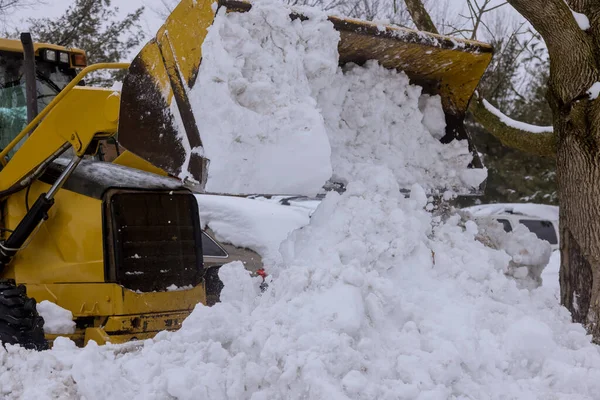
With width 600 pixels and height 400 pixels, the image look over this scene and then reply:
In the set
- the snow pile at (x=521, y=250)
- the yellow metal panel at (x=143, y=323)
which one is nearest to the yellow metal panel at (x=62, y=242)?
the yellow metal panel at (x=143, y=323)

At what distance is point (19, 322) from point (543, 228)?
1242 cm

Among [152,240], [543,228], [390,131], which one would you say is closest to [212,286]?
[152,240]

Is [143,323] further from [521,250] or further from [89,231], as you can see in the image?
[521,250]

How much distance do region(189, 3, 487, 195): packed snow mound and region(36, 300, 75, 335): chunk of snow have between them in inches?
56.7

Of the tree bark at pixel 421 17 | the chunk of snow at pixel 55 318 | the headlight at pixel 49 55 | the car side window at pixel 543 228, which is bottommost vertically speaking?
the car side window at pixel 543 228

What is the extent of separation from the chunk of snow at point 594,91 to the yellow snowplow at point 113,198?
63 cm

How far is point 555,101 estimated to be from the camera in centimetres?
438

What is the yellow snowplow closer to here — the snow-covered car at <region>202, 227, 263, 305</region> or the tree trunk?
the tree trunk

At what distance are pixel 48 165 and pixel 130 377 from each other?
167 centimetres

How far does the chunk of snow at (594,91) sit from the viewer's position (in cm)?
409

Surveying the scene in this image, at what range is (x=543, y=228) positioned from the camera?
47.0ft

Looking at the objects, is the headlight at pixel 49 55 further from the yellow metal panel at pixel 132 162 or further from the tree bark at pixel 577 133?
the tree bark at pixel 577 133

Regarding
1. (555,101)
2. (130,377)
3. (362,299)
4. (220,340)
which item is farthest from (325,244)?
(555,101)

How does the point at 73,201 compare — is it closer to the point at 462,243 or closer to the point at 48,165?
the point at 48,165
